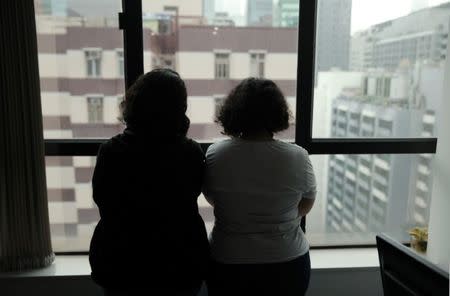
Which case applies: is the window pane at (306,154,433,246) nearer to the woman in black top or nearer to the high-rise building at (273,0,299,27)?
the high-rise building at (273,0,299,27)

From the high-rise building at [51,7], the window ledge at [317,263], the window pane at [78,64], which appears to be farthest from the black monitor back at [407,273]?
the high-rise building at [51,7]

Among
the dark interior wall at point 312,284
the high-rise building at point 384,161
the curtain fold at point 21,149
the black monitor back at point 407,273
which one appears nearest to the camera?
the black monitor back at point 407,273

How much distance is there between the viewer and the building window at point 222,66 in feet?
7.11

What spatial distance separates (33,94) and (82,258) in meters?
0.95

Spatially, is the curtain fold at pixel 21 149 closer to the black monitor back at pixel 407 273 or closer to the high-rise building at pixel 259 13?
the high-rise building at pixel 259 13

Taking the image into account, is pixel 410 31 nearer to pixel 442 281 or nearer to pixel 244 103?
pixel 244 103

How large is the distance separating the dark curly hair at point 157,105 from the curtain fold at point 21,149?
890 millimetres

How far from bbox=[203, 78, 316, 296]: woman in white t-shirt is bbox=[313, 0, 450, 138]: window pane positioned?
889 mm

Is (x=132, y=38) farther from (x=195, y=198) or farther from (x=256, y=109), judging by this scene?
(x=195, y=198)

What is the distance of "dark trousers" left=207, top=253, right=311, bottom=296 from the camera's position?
1425 mm

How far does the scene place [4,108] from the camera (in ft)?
6.37

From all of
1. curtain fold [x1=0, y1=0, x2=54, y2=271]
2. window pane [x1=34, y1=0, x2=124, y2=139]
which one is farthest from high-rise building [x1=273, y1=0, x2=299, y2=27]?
curtain fold [x1=0, y1=0, x2=54, y2=271]

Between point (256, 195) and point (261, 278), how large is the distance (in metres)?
0.31

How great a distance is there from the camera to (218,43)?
7.07 ft
